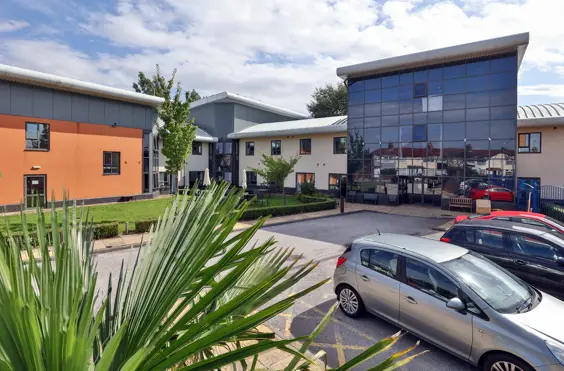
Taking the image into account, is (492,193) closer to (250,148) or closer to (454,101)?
(454,101)

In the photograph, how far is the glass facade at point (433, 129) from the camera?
854 inches

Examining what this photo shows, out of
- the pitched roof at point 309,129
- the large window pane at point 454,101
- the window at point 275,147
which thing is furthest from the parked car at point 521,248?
the window at point 275,147

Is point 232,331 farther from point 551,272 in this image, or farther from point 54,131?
point 54,131

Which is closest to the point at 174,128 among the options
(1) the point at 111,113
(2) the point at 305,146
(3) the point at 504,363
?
(1) the point at 111,113

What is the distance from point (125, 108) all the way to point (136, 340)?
26506mm

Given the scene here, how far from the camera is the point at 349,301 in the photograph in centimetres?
688

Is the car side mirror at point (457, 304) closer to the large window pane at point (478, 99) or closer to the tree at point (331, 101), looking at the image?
the large window pane at point (478, 99)

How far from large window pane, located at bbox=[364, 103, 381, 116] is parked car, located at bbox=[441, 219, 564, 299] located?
19.3m

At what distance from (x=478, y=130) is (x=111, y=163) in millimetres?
26618

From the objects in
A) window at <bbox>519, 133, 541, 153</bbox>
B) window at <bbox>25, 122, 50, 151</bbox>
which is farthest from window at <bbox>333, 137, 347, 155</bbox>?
window at <bbox>25, 122, 50, 151</bbox>

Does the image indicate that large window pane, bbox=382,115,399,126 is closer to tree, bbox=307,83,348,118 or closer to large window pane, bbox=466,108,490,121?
large window pane, bbox=466,108,490,121

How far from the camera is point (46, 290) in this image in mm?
1229

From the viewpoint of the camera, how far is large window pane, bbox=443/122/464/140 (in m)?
23.0

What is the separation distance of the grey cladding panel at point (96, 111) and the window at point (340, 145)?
19252 mm
